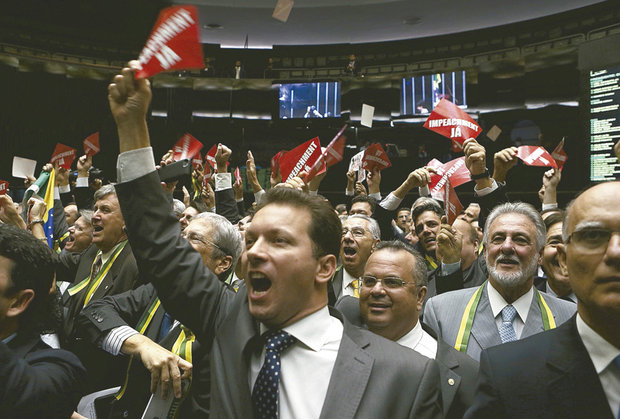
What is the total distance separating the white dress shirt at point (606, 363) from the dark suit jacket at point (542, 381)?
16 millimetres

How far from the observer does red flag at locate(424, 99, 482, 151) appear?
3449 millimetres

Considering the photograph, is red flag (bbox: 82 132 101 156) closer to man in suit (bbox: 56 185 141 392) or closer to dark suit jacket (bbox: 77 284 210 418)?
man in suit (bbox: 56 185 141 392)

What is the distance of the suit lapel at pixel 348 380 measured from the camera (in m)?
1.19

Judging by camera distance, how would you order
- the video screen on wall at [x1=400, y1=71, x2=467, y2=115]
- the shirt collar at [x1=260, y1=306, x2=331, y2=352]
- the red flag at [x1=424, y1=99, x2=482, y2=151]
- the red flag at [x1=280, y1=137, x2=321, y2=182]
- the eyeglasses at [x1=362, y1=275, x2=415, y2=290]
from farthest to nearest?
the video screen on wall at [x1=400, y1=71, x2=467, y2=115] < the red flag at [x1=424, y1=99, x2=482, y2=151] < the red flag at [x1=280, y1=137, x2=321, y2=182] < the eyeglasses at [x1=362, y1=275, x2=415, y2=290] < the shirt collar at [x1=260, y1=306, x2=331, y2=352]

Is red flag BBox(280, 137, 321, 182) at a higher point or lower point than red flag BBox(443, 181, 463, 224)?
Result: higher

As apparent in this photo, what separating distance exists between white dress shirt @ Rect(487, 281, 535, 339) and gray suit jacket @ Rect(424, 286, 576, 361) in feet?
0.05

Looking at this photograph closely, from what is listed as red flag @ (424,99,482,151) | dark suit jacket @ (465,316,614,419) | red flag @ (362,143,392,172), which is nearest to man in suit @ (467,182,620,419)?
dark suit jacket @ (465,316,614,419)

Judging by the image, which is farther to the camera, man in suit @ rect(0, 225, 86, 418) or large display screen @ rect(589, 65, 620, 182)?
large display screen @ rect(589, 65, 620, 182)

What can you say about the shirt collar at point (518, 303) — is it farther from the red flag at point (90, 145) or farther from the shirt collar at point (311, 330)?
the red flag at point (90, 145)

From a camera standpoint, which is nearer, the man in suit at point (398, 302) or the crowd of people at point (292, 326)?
the crowd of people at point (292, 326)

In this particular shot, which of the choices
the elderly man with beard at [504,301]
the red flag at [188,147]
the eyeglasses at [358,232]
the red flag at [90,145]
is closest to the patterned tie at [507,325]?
the elderly man with beard at [504,301]

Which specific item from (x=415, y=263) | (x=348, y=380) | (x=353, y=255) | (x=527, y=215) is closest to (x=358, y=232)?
(x=353, y=255)

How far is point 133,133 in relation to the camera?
1.31 metres

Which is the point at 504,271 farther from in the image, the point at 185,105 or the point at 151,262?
the point at 185,105
